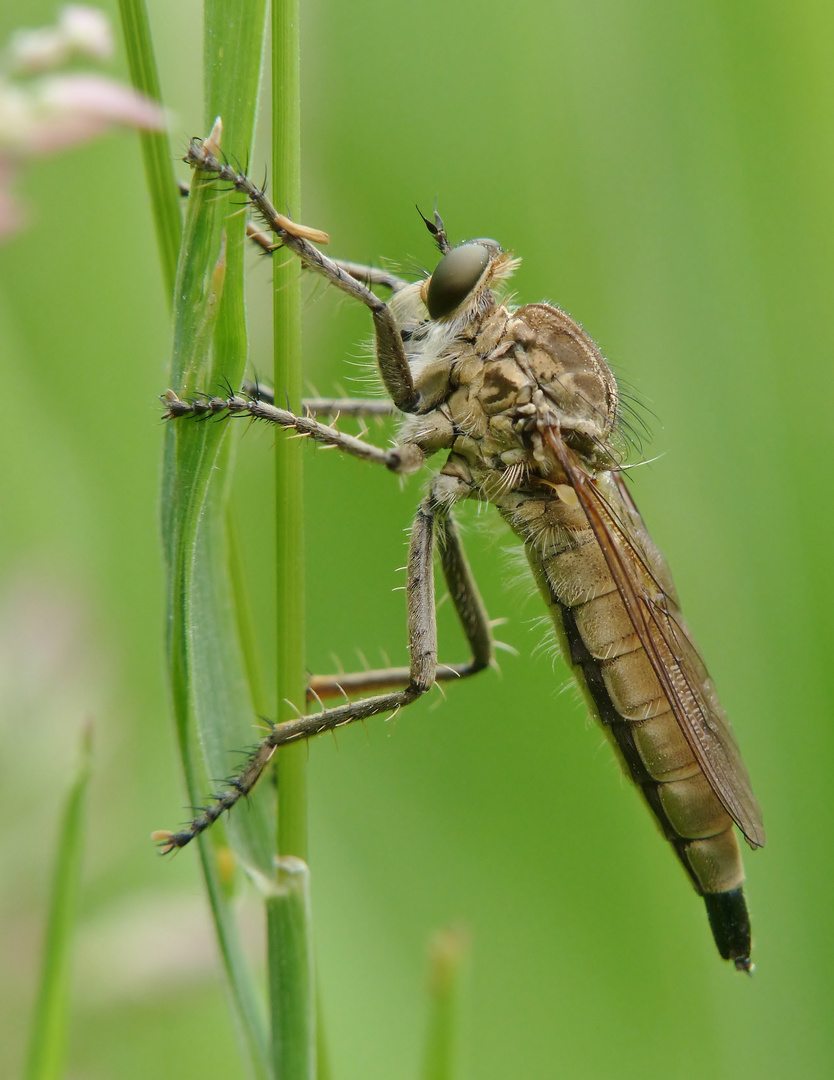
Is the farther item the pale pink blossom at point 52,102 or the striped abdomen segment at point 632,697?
the striped abdomen segment at point 632,697

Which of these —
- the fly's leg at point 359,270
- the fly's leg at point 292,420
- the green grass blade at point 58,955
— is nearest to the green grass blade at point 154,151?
the fly's leg at point 292,420

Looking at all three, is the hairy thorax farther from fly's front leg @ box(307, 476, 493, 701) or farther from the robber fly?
fly's front leg @ box(307, 476, 493, 701)

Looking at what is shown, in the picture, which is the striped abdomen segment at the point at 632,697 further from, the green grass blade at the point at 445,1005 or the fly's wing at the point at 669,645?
the green grass blade at the point at 445,1005

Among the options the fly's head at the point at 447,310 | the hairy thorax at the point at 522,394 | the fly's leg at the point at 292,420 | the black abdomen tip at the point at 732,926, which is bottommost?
the black abdomen tip at the point at 732,926

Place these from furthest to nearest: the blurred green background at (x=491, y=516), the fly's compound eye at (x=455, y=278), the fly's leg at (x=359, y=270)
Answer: the blurred green background at (x=491, y=516), the fly's compound eye at (x=455, y=278), the fly's leg at (x=359, y=270)

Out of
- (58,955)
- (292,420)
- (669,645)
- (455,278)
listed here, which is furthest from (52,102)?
(669,645)

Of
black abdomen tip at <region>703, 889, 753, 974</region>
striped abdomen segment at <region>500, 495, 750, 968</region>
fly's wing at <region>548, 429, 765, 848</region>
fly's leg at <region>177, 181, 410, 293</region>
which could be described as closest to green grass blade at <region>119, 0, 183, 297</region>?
fly's leg at <region>177, 181, 410, 293</region>
